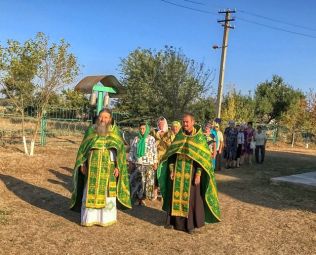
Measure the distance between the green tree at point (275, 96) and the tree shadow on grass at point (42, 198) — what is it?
126 ft

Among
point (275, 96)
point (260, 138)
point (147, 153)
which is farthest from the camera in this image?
point (275, 96)

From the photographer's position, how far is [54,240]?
19.3ft

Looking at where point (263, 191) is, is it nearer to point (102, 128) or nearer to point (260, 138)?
point (102, 128)

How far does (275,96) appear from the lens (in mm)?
47312

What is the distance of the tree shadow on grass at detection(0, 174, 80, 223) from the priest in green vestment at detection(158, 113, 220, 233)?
159cm

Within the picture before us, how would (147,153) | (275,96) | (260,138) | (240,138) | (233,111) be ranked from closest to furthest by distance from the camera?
(147,153) < (240,138) < (260,138) < (233,111) < (275,96)

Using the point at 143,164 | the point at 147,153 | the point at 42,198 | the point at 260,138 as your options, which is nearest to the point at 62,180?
the point at 42,198

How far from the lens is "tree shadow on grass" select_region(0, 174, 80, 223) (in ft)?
24.3

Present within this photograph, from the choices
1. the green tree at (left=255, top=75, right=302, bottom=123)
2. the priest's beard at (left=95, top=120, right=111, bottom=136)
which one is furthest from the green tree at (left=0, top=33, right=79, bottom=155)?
the green tree at (left=255, top=75, right=302, bottom=123)

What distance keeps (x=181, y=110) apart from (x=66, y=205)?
16.9m

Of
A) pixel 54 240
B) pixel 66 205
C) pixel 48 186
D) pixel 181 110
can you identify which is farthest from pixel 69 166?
pixel 181 110

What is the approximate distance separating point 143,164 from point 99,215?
1.73 m

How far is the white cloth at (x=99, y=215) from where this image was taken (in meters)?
6.52

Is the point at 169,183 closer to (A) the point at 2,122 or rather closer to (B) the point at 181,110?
(A) the point at 2,122
